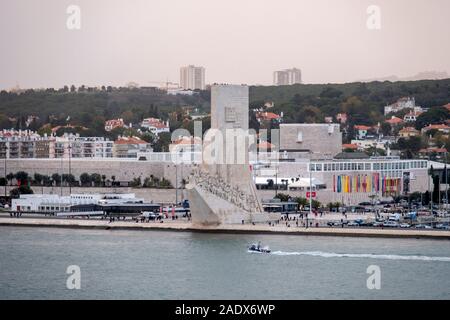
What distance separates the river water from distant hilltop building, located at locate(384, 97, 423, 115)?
37.6 metres

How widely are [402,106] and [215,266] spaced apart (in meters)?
44.6

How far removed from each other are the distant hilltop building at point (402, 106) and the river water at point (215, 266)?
37.6 m

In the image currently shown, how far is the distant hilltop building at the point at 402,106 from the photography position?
237 ft

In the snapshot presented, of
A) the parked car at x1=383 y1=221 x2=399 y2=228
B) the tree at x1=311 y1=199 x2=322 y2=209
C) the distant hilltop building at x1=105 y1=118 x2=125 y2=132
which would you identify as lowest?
the parked car at x1=383 y1=221 x2=399 y2=228

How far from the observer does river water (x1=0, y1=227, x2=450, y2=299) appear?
2691 centimetres

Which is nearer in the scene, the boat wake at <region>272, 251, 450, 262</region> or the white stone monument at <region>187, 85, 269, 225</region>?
the boat wake at <region>272, 251, 450, 262</region>

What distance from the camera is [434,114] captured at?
66688 millimetres

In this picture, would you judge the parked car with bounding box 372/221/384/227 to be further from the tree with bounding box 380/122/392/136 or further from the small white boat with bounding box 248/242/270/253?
the tree with bounding box 380/122/392/136

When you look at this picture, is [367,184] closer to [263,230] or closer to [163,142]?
[263,230]

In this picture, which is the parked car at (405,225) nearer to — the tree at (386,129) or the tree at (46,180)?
the tree at (46,180)

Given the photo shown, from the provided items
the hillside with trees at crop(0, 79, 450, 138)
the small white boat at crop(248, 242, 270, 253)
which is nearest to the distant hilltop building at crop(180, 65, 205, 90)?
the hillside with trees at crop(0, 79, 450, 138)

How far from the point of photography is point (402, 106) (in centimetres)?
7331

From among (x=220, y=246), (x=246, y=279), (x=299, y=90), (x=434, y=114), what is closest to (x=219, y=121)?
(x=220, y=246)

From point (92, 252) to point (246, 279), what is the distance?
485cm
